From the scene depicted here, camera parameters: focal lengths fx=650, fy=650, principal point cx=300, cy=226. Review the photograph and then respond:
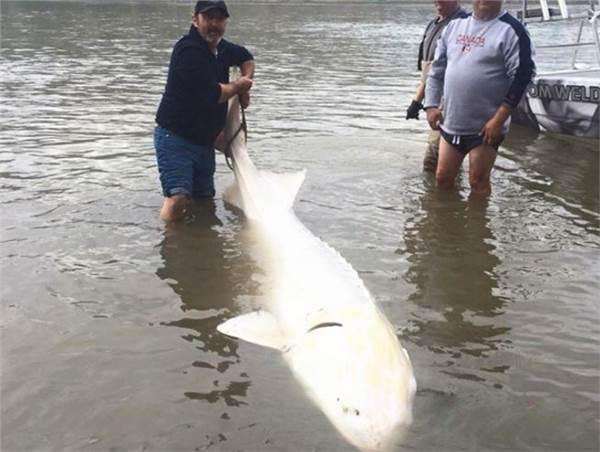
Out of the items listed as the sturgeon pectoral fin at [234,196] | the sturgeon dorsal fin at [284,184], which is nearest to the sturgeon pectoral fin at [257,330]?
the sturgeon dorsal fin at [284,184]

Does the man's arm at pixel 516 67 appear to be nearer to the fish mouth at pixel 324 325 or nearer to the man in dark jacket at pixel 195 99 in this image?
the man in dark jacket at pixel 195 99

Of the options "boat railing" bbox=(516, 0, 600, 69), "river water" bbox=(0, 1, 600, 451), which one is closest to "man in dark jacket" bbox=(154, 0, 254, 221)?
"river water" bbox=(0, 1, 600, 451)

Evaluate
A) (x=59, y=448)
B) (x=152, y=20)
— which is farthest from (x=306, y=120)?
(x=152, y=20)

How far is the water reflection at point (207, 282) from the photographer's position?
4055mm

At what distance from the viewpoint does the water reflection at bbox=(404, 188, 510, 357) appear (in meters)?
4.48

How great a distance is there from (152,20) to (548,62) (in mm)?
27276

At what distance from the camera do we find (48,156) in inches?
357

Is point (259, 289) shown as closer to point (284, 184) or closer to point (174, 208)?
point (284, 184)

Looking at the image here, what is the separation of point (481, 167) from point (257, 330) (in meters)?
3.70

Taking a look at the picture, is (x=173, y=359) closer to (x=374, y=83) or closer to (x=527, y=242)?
(x=527, y=242)

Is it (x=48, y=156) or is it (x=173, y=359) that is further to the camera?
(x=48, y=156)

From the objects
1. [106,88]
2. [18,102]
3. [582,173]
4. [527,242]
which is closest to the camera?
[527,242]

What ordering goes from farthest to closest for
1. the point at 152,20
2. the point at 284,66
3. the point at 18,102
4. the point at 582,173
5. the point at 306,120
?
the point at 152,20 → the point at 284,66 → the point at 18,102 → the point at 306,120 → the point at 582,173

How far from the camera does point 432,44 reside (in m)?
7.96
